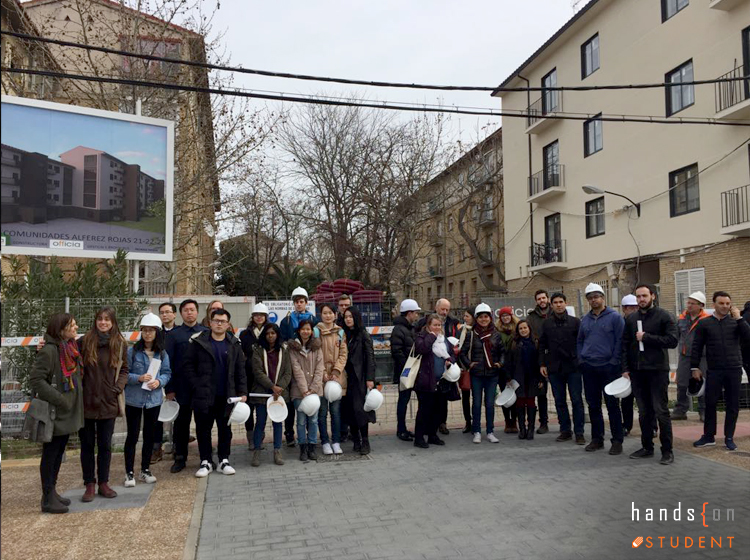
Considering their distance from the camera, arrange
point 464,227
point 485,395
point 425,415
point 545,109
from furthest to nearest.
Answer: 1. point 464,227
2. point 545,109
3. point 485,395
4. point 425,415

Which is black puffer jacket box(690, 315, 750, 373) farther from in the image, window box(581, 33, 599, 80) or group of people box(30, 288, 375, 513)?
window box(581, 33, 599, 80)

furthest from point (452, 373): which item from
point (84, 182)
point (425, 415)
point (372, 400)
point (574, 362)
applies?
point (84, 182)

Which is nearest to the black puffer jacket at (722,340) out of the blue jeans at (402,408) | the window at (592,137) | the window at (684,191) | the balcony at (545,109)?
the blue jeans at (402,408)

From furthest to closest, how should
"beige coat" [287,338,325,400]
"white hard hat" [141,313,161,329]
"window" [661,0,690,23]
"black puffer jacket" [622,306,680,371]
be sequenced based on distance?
"window" [661,0,690,23], "beige coat" [287,338,325,400], "black puffer jacket" [622,306,680,371], "white hard hat" [141,313,161,329]

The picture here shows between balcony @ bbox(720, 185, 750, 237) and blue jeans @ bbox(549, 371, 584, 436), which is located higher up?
balcony @ bbox(720, 185, 750, 237)

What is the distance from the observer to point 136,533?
4.79m

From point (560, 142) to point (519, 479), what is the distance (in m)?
24.7

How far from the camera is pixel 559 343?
788 cm

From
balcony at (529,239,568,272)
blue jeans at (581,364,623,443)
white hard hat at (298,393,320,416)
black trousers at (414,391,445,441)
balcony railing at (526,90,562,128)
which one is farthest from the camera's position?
balcony railing at (526,90,562,128)

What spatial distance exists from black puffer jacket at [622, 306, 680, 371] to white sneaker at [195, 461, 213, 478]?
201 inches

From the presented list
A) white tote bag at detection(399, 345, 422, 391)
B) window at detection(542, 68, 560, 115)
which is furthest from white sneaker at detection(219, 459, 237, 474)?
window at detection(542, 68, 560, 115)

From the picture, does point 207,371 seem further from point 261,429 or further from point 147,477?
point 147,477

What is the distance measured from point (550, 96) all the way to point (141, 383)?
89.6 ft

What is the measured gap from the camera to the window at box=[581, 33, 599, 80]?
1010 inches
